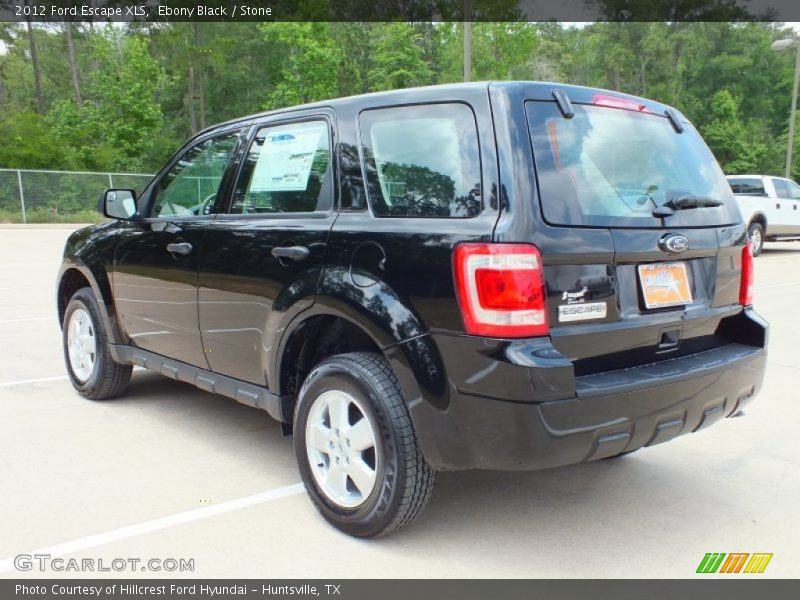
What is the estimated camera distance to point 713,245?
3.21 meters

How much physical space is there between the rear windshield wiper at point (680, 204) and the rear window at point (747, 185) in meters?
16.1

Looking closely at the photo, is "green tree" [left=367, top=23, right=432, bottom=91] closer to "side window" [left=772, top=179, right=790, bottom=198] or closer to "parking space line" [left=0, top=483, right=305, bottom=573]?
"side window" [left=772, top=179, right=790, bottom=198]

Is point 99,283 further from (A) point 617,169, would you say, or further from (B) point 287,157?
(A) point 617,169

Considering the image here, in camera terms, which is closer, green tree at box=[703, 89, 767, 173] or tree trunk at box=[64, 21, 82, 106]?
green tree at box=[703, 89, 767, 173]

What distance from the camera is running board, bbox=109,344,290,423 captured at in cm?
351

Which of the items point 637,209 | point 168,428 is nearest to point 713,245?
point 637,209

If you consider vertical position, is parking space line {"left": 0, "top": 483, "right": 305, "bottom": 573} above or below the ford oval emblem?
below

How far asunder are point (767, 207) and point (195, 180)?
1660 centimetres

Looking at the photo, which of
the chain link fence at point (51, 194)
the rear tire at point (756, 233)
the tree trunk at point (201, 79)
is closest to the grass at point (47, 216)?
the chain link fence at point (51, 194)

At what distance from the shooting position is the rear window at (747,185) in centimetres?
1764

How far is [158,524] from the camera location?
10.6ft

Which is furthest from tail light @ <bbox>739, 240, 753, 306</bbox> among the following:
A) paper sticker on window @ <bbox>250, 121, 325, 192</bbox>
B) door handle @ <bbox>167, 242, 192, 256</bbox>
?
door handle @ <bbox>167, 242, 192, 256</bbox>

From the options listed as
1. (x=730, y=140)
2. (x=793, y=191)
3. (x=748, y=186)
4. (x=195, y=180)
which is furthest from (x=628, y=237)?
(x=730, y=140)

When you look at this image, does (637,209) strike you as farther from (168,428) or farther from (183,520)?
(168,428)
